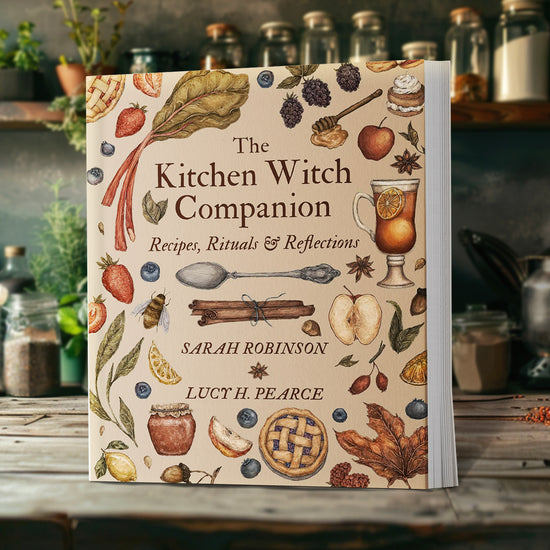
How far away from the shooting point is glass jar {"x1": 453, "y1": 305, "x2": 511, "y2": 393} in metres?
0.90

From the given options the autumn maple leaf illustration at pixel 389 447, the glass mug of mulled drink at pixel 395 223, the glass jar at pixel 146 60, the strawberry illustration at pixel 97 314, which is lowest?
the autumn maple leaf illustration at pixel 389 447

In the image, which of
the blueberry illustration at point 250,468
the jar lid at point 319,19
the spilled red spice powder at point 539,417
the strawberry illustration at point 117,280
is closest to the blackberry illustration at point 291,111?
the strawberry illustration at point 117,280

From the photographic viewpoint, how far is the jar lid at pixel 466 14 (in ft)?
3.66

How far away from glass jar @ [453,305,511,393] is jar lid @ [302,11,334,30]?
0.66m

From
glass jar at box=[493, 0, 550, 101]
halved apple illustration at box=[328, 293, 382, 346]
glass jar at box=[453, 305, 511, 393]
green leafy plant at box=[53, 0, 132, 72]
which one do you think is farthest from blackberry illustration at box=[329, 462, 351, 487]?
green leafy plant at box=[53, 0, 132, 72]

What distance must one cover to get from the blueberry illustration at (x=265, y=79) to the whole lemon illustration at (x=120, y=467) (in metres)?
0.37

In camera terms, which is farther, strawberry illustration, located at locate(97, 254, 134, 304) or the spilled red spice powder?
the spilled red spice powder

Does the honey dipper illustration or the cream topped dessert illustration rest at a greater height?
the cream topped dessert illustration

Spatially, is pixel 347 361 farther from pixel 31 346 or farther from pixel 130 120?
pixel 31 346

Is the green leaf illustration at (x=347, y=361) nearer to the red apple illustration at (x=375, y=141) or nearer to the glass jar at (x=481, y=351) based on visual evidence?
the red apple illustration at (x=375, y=141)

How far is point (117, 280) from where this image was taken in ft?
1.71

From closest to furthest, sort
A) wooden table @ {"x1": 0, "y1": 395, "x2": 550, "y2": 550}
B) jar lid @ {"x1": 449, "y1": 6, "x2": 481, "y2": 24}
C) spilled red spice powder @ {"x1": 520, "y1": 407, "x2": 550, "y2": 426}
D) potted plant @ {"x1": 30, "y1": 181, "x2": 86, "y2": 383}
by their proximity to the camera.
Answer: wooden table @ {"x1": 0, "y1": 395, "x2": 550, "y2": 550} < spilled red spice powder @ {"x1": 520, "y1": 407, "x2": 550, "y2": 426} < potted plant @ {"x1": 30, "y1": 181, "x2": 86, "y2": 383} < jar lid @ {"x1": 449, "y1": 6, "x2": 481, "y2": 24}

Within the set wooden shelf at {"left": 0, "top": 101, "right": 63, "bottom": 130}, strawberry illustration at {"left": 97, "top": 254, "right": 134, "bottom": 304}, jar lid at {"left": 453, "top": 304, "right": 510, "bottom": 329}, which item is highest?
wooden shelf at {"left": 0, "top": 101, "right": 63, "bottom": 130}

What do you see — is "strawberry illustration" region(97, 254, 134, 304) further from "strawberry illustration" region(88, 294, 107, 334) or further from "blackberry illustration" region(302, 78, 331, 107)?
"blackberry illustration" region(302, 78, 331, 107)
